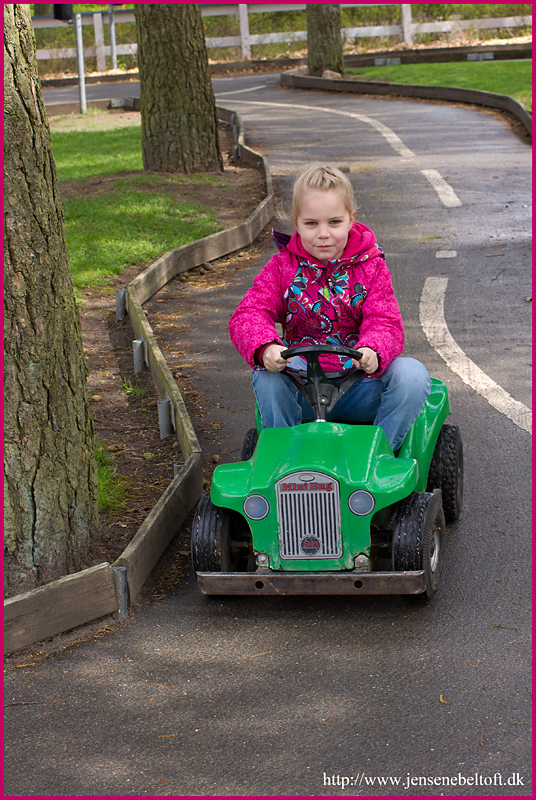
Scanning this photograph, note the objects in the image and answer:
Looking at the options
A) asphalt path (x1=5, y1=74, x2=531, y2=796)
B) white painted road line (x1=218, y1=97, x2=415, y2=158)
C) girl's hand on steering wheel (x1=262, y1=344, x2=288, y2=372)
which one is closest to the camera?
asphalt path (x1=5, y1=74, x2=531, y2=796)

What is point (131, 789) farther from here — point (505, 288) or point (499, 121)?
point (499, 121)

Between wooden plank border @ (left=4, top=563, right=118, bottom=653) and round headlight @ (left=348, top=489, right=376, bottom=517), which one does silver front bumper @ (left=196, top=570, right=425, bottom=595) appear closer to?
round headlight @ (left=348, top=489, right=376, bottom=517)

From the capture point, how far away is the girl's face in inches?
157

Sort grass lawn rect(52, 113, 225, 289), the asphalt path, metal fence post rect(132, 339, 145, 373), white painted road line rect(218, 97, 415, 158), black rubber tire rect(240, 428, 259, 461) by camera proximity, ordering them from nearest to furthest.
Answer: the asphalt path < black rubber tire rect(240, 428, 259, 461) < metal fence post rect(132, 339, 145, 373) < grass lawn rect(52, 113, 225, 289) < white painted road line rect(218, 97, 415, 158)

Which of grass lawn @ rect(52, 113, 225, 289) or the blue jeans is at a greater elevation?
grass lawn @ rect(52, 113, 225, 289)

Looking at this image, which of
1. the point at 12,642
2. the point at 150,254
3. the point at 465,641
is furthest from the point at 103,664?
the point at 150,254

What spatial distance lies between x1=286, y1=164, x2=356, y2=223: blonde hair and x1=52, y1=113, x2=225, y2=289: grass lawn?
196 inches

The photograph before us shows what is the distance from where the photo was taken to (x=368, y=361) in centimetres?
375

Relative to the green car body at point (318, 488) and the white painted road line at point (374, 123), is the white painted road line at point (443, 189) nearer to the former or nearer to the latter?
the white painted road line at point (374, 123)

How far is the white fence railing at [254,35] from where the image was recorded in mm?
35594

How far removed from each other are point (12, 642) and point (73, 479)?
2.30 ft

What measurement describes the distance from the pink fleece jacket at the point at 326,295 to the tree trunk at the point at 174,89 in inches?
346

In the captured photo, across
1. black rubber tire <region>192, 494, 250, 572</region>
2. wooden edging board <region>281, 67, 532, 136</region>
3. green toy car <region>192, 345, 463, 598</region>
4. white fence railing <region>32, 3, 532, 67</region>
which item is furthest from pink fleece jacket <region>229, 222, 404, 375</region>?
white fence railing <region>32, 3, 532, 67</region>

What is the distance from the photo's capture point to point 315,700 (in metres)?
3.09
